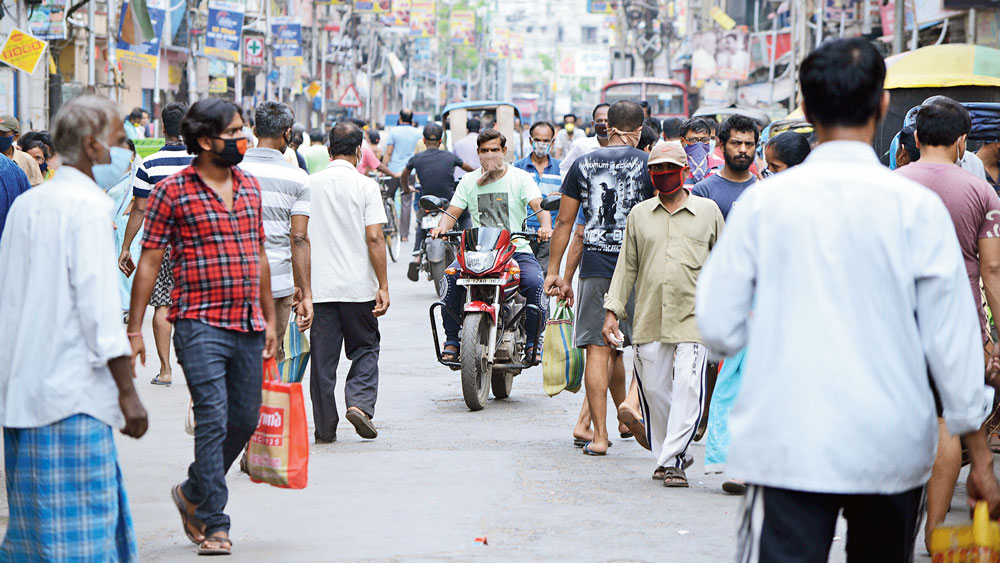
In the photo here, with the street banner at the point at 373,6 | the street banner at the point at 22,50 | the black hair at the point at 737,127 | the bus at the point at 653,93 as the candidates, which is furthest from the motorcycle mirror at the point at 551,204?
the street banner at the point at 373,6

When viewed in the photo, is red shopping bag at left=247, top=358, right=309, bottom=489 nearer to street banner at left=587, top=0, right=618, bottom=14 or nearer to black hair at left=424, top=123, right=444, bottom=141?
black hair at left=424, top=123, right=444, bottom=141

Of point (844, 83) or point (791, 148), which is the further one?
point (791, 148)

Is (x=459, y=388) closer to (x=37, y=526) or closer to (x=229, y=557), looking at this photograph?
(x=229, y=557)

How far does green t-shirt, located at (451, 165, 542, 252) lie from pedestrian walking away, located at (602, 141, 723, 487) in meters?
2.85

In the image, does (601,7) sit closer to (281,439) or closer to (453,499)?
(453,499)

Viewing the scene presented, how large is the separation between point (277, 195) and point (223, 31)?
95.0ft

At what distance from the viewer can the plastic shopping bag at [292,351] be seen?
8.16 meters

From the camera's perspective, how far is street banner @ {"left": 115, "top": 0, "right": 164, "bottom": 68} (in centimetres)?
2817

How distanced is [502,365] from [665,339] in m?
2.87

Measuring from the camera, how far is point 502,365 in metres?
9.88

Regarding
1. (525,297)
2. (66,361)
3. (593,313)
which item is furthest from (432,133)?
(66,361)

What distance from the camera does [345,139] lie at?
8.42 metres

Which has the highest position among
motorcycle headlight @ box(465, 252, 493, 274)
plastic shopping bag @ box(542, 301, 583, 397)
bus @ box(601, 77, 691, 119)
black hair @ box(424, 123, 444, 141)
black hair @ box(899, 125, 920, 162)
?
bus @ box(601, 77, 691, 119)

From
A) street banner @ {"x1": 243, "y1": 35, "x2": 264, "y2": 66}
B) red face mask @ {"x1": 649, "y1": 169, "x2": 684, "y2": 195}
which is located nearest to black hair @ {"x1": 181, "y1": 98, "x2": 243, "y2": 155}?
red face mask @ {"x1": 649, "y1": 169, "x2": 684, "y2": 195}
